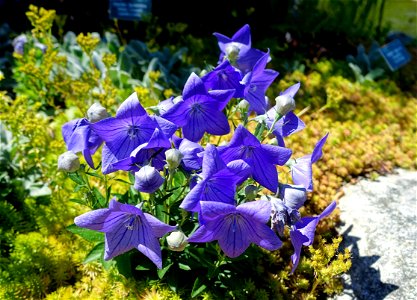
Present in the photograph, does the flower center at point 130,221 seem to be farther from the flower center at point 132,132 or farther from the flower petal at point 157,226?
the flower center at point 132,132

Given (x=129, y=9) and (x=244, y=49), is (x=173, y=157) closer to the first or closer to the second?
(x=244, y=49)

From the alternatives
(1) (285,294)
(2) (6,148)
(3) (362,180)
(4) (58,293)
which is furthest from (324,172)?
(2) (6,148)

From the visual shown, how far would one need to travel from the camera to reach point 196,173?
5.69ft

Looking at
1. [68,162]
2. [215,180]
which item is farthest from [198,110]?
[68,162]

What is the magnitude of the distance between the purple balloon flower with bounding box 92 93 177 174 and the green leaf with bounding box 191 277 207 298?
0.72 m

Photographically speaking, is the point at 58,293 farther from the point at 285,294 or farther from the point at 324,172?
the point at 324,172

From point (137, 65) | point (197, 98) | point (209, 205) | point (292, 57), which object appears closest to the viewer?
point (209, 205)

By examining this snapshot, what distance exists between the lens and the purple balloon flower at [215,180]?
1.50 m

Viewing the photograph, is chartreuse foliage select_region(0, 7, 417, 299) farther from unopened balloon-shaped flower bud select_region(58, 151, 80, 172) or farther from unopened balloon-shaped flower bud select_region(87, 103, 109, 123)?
unopened balloon-shaped flower bud select_region(87, 103, 109, 123)

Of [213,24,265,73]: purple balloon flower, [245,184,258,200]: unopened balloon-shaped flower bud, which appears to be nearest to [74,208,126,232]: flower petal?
[245,184,258,200]: unopened balloon-shaped flower bud

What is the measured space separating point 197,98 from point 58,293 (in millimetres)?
1371

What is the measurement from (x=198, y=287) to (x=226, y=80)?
933 mm

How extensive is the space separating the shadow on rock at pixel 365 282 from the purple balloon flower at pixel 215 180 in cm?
124

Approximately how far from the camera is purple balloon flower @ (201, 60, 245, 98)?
1.77 metres
